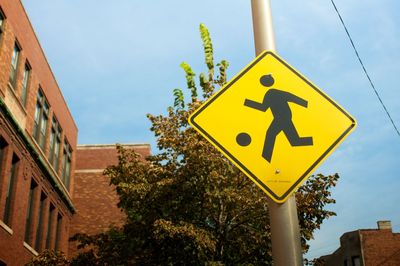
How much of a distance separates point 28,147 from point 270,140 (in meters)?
21.0

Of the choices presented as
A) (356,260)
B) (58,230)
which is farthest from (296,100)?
(356,260)

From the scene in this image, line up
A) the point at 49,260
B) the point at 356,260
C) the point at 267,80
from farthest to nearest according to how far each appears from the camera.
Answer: the point at 356,260, the point at 49,260, the point at 267,80

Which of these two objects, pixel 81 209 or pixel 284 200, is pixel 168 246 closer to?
pixel 284 200

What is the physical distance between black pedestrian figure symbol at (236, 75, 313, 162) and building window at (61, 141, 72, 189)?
93.3 ft

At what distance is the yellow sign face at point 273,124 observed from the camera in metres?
3.26

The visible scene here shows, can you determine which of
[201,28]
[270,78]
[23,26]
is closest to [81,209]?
[23,26]

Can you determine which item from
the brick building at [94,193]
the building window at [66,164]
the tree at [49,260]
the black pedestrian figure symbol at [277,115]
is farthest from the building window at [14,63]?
the black pedestrian figure symbol at [277,115]

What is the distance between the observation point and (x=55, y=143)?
93.8 feet

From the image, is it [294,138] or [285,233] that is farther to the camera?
[294,138]

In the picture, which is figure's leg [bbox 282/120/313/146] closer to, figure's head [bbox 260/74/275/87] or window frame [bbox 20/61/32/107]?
figure's head [bbox 260/74/275/87]

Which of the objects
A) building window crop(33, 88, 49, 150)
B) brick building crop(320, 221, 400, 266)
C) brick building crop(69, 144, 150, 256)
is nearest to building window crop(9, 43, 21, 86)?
building window crop(33, 88, 49, 150)

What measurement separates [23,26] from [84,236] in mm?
11597

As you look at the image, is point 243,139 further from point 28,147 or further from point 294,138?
point 28,147

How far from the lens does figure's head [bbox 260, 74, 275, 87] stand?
11.9 feet
